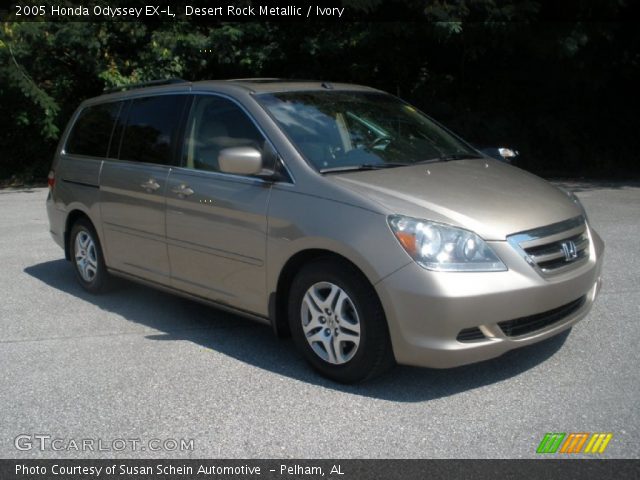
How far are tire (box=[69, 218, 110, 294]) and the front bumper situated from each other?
3.26 meters

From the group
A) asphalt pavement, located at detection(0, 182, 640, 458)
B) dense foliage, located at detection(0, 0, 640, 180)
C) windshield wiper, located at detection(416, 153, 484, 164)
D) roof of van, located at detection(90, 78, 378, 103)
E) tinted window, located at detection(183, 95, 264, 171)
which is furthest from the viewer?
dense foliage, located at detection(0, 0, 640, 180)

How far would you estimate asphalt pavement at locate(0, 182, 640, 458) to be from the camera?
3.52 metres

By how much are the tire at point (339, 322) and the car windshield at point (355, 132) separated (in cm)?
72

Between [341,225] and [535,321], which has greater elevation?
[341,225]

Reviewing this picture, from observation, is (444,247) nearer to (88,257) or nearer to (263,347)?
(263,347)

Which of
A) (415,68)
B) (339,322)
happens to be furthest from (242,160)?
(415,68)

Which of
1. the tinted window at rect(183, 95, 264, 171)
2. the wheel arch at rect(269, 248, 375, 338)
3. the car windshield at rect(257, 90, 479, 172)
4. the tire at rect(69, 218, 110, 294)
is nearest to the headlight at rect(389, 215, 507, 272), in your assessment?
the wheel arch at rect(269, 248, 375, 338)

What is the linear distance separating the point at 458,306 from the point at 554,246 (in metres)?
0.78

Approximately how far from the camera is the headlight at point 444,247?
12.5 feet

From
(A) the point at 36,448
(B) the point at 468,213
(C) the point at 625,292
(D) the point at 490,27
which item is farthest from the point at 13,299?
(D) the point at 490,27

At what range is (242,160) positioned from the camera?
443cm

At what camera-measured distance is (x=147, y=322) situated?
5637 mm

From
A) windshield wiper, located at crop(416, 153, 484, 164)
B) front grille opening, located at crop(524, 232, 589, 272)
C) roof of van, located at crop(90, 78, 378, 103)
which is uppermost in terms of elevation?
roof of van, located at crop(90, 78, 378, 103)

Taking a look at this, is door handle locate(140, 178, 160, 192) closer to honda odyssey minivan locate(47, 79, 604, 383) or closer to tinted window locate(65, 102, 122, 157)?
honda odyssey minivan locate(47, 79, 604, 383)
